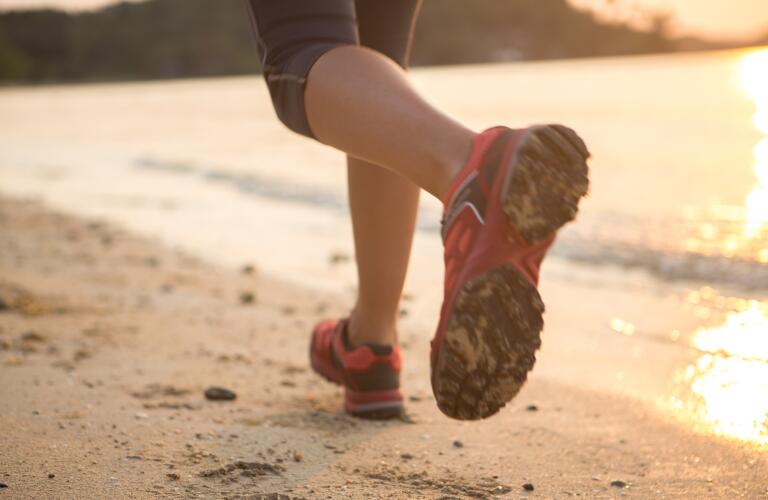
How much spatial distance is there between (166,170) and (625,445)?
28.8ft

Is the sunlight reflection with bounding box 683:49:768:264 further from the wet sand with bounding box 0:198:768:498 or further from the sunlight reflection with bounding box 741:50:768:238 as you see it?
the wet sand with bounding box 0:198:768:498

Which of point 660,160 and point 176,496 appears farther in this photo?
point 660,160

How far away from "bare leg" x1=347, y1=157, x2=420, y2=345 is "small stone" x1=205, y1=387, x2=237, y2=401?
37 centimetres

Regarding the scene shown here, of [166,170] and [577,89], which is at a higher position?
[166,170]

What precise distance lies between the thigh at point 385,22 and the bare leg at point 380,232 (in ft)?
0.78

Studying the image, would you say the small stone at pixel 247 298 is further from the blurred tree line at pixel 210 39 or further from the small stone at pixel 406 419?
the blurred tree line at pixel 210 39

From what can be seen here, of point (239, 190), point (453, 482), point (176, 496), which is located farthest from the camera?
point (239, 190)

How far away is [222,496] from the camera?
51.2 inches

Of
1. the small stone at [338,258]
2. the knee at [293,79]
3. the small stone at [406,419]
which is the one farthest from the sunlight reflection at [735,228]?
the knee at [293,79]

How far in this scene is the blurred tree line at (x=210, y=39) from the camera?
228 feet

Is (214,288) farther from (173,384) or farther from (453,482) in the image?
(453,482)

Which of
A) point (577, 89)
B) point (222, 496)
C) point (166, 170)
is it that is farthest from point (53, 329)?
point (577, 89)

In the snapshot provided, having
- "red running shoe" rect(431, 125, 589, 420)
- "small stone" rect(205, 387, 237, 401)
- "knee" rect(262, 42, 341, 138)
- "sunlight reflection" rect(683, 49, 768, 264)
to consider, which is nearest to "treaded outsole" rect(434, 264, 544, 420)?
→ "red running shoe" rect(431, 125, 589, 420)

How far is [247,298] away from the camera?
311 cm
